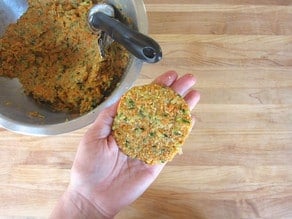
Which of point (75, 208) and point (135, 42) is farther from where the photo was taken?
point (75, 208)

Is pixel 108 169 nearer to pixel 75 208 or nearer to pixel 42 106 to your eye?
pixel 75 208

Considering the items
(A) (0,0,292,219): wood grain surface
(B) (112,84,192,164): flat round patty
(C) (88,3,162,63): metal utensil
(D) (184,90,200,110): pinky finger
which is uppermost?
(C) (88,3,162,63): metal utensil

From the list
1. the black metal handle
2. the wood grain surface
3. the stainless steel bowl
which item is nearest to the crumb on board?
the stainless steel bowl

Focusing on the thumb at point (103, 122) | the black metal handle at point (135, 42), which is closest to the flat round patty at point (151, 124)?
the thumb at point (103, 122)

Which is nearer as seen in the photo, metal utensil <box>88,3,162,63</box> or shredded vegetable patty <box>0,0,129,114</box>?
metal utensil <box>88,3,162,63</box>

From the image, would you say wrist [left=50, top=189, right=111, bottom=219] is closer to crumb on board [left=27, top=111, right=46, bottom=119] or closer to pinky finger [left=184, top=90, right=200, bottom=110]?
crumb on board [left=27, top=111, right=46, bottom=119]

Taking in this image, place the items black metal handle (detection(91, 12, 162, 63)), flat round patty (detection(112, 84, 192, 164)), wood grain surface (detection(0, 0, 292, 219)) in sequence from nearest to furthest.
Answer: black metal handle (detection(91, 12, 162, 63)), flat round patty (detection(112, 84, 192, 164)), wood grain surface (detection(0, 0, 292, 219))

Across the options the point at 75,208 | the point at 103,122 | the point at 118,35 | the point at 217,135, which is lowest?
the point at 217,135

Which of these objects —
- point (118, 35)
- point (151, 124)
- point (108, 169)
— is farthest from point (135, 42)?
point (108, 169)
